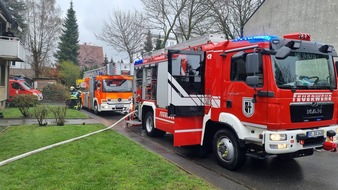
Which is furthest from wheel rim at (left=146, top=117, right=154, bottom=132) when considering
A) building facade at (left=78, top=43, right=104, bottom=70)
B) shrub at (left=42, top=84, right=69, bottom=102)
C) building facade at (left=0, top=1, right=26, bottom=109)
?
building facade at (left=78, top=43, right=104, bottom=70)

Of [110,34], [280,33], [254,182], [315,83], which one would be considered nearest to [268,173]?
[254,182]

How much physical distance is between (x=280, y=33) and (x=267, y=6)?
258 cm

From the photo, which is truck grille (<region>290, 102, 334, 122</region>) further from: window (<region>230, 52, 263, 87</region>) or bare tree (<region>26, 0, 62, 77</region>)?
bare tree (<region>26, 0, 62, 77</region>)

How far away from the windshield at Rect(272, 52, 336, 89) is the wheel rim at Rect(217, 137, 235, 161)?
1666mm

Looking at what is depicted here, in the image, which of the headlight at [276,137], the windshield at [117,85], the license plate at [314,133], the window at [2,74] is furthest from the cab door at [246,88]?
the window at [2,74]

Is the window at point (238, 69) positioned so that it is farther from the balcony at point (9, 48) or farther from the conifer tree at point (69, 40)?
the conifer tree at point (69, 40)

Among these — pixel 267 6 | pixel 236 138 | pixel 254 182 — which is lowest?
pixel 254 182

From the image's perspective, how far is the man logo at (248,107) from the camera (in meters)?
5.53

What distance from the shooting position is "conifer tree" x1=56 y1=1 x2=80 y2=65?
43.8 meters

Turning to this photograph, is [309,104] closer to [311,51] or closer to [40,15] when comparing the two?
[311,51]

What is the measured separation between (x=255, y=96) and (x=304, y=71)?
1.14 meters

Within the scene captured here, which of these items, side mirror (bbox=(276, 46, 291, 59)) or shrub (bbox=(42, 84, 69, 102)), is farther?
shrub (bbox=(42, 84, 69, 102))

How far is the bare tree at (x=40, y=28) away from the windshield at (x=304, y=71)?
39.0 metres

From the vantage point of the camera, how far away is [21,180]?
4.76 metres
